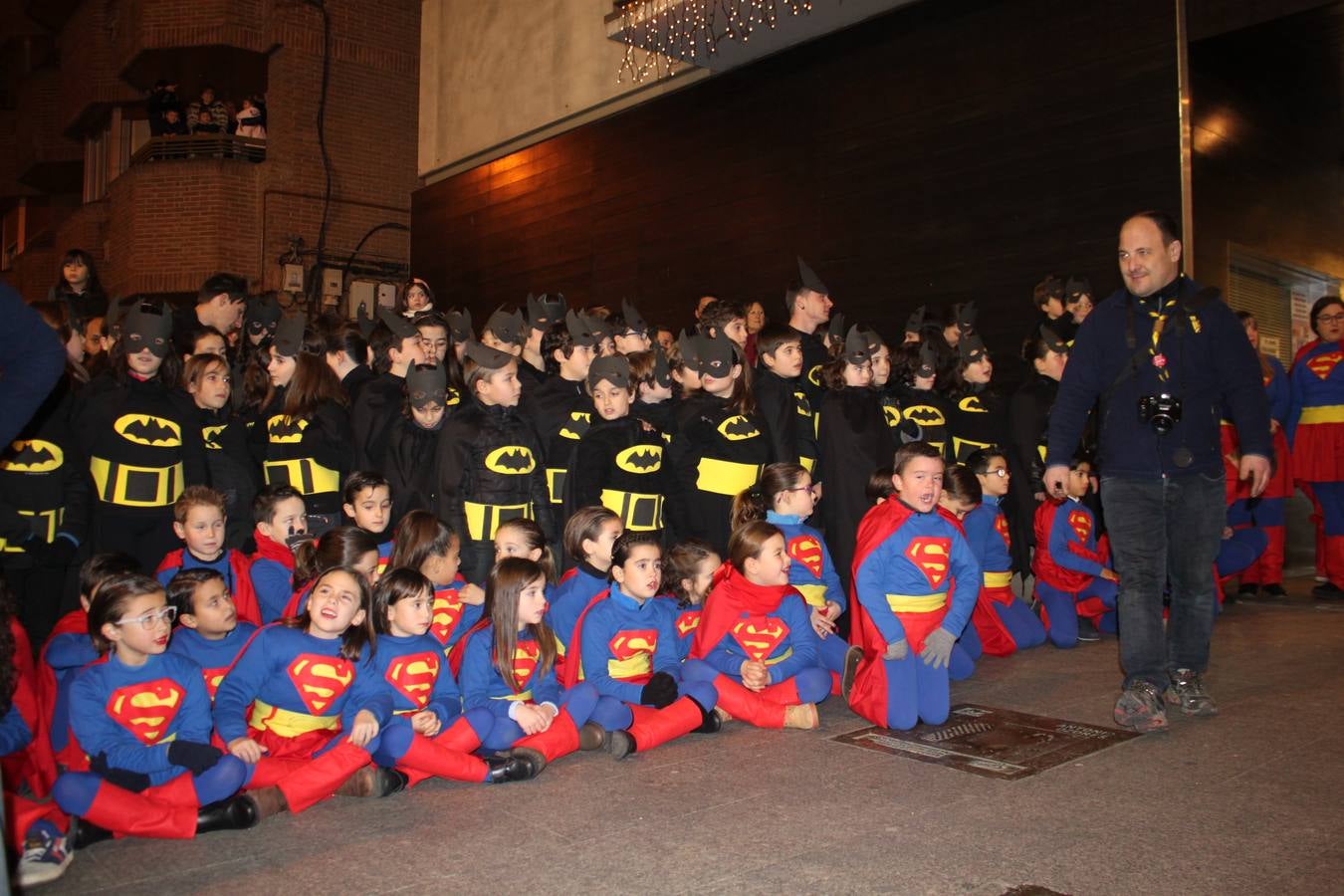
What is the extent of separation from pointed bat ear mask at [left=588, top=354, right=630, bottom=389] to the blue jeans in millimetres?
2201

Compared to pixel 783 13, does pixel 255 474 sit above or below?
below

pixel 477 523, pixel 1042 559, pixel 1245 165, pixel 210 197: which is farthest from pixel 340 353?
pixel 210 197

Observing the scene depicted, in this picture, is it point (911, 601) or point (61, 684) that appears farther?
point (911, 601)

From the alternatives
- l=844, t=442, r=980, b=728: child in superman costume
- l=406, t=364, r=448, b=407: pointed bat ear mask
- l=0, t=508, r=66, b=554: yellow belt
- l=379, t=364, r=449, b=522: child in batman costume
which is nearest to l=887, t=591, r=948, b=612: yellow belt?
l=844, t=442, r=980, b=728: child in superman costume

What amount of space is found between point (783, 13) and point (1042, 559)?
16.9ft

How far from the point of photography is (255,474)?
5.34 metres

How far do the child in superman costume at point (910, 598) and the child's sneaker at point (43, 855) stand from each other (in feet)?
9.06

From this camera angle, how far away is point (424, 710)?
379cm

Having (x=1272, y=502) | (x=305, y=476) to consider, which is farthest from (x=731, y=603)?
(x=1272, y=502)

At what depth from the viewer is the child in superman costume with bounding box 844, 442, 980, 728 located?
13.8 ft

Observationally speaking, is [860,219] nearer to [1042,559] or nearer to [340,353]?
[1042,559]

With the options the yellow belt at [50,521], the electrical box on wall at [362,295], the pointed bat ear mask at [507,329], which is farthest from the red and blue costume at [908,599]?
the electrical box on wall at [362,295]

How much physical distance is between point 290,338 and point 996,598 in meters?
3.97

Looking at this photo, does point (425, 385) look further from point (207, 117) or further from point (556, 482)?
point (207, 117)
